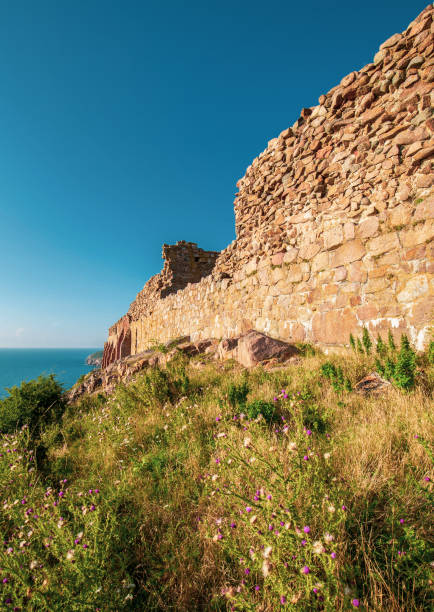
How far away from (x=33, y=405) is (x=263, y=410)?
15.5ft

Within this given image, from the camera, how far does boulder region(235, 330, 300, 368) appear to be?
5.30m

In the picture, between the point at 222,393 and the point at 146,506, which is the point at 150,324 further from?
the point at 146,506

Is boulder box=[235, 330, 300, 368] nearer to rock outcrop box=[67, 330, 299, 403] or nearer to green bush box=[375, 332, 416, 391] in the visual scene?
rock outcrop box=[67, 330, 299, 403]

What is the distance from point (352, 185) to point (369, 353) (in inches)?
132

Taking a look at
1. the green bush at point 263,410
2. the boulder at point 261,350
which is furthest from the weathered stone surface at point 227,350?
the green bush at point 263,410

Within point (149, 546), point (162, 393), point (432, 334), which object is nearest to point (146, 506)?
point (149, 546)

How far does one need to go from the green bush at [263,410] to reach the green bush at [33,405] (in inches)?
159

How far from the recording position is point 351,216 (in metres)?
5.05

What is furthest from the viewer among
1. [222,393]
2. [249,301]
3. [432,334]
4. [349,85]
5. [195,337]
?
[195,337]

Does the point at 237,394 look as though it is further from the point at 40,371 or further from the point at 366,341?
the point at 40,371

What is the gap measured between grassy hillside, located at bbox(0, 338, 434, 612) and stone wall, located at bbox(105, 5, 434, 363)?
148cm

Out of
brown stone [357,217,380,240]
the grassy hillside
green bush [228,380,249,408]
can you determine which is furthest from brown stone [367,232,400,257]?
green bush [228,380,249,408]

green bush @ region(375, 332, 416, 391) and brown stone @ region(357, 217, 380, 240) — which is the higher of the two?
brown stone @ region(357, 217, 380, 240)

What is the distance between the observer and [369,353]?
4145 millimetres
